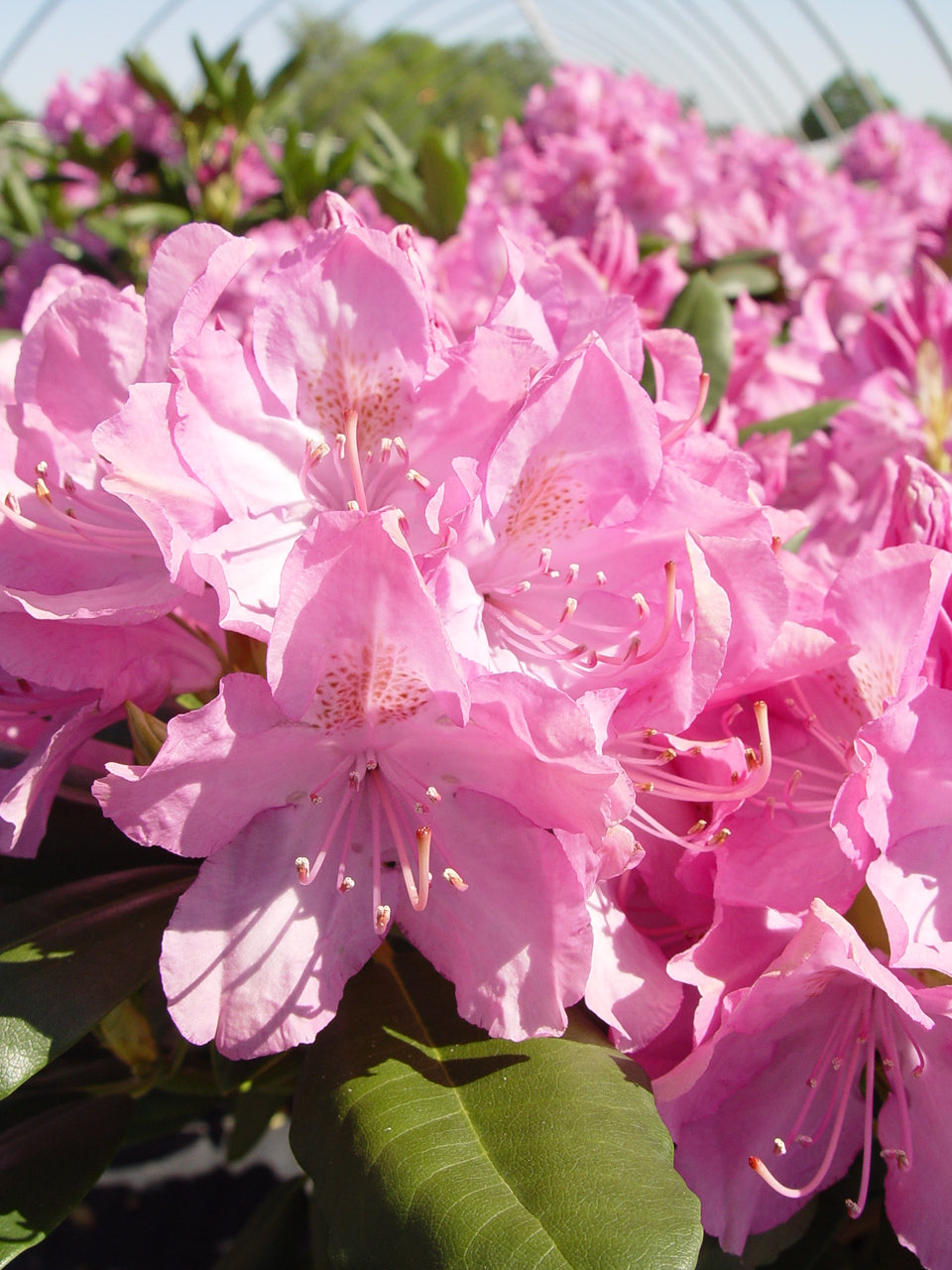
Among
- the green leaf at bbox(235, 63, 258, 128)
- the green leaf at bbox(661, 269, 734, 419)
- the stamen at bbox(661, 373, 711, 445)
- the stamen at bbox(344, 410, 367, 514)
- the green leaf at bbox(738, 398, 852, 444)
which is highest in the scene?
the stamen at bbox(344, 410, 367, 514)

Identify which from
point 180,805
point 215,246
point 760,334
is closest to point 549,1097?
point 180,805

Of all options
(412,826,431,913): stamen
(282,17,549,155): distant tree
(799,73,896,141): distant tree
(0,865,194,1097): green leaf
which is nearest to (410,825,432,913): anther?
(412,826,431,913): stamen

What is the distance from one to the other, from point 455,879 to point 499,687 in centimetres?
13

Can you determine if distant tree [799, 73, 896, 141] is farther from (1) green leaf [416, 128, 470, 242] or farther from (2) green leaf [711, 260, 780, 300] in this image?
(1) green leaf [416, 128, 470, 242]

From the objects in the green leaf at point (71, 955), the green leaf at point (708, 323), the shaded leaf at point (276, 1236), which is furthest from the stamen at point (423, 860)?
the shaded leaf at point (276, 1236)

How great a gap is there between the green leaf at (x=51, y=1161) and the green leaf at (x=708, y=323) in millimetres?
925

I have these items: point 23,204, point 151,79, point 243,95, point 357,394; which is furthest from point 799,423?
point 23,204

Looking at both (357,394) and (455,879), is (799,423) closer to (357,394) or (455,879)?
(357,394)

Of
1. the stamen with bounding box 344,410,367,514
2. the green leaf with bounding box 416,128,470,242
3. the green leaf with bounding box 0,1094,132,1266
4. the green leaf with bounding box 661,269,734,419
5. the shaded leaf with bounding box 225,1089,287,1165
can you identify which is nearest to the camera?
the stamen with bounding box 344,410,367,514

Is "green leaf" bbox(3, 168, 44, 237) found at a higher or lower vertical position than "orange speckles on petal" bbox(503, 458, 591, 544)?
higher

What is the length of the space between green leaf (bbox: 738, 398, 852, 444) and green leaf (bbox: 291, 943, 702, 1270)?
2.51 feet

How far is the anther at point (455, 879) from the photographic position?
0.60m

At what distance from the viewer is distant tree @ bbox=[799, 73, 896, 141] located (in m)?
11.5

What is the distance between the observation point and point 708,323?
1.27 metres
